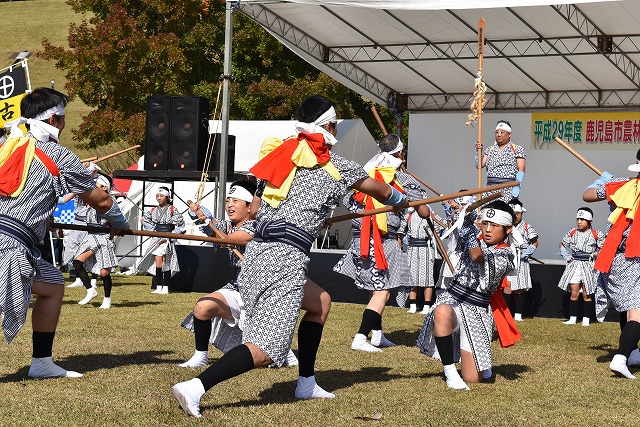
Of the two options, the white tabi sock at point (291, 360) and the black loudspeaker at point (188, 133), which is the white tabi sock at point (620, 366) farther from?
the black loudspeaker at point (188, 133)

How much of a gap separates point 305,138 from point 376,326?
3060 mm

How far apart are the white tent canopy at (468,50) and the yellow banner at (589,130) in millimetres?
214

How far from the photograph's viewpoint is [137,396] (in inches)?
205

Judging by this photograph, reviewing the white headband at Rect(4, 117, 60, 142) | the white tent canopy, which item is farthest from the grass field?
the white tent canopy

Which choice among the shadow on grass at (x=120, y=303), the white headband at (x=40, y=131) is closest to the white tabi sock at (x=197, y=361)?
the white headband at (x=40, y=131)

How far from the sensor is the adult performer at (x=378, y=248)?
297 inches

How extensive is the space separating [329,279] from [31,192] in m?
7.57

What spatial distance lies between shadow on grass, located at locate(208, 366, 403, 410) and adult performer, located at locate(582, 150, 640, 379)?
1.60 m

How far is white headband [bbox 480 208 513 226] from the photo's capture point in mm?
6035

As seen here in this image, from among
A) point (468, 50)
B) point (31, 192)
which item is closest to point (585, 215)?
point (468, 50)

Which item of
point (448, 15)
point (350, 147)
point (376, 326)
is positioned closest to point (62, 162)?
point (376, 326)

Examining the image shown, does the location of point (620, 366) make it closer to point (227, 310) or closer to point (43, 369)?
point (227, 310)

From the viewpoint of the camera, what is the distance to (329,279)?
12.5m

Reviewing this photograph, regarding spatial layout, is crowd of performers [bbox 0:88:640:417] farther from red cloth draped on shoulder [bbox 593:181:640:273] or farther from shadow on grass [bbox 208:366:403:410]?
shadow on grass [bbox 208:366:403:410]
